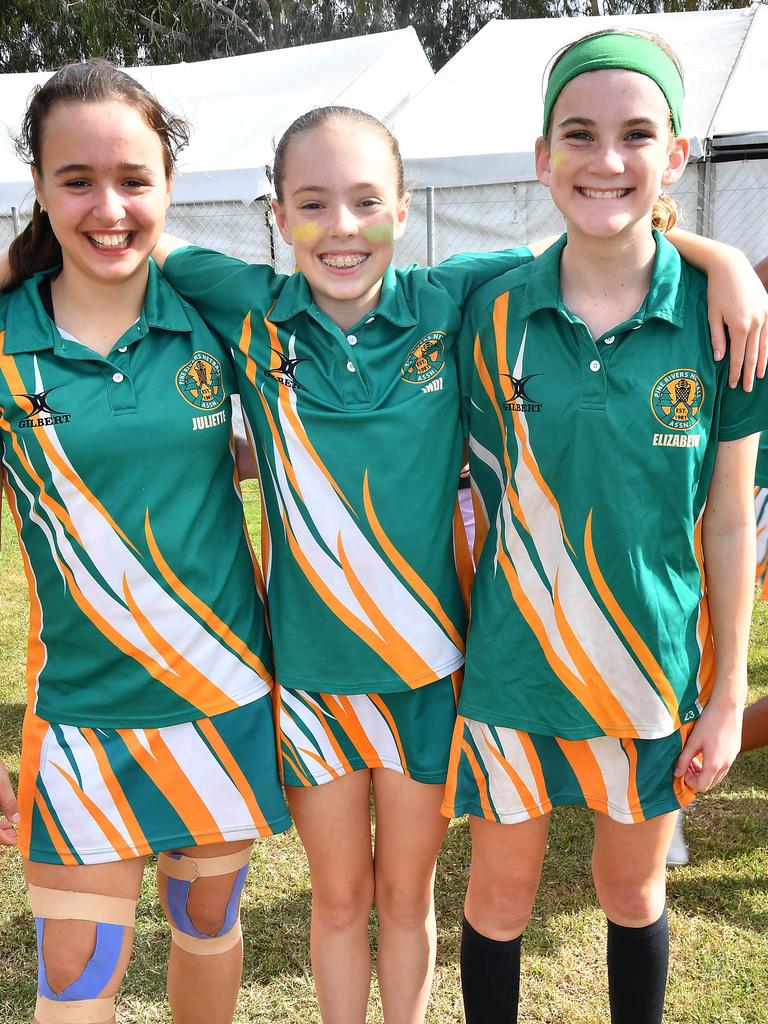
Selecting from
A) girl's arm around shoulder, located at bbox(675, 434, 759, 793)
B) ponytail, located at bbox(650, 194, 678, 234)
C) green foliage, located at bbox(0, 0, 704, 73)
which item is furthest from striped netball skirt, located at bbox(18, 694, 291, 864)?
green foliage, located at bbox(0, 0, 704, 73)

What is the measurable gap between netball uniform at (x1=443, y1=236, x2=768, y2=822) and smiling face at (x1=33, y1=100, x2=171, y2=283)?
67 cm

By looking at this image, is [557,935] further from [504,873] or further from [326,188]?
[326,188]

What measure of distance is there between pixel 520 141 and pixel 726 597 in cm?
1001

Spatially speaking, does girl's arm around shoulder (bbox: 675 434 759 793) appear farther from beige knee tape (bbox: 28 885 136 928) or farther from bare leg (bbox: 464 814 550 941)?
beige knee tape (bbox: 28 885 136 928)

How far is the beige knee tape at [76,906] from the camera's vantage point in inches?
70.4

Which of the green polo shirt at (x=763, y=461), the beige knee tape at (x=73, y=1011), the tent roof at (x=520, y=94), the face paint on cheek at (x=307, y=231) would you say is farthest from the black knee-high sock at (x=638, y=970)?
the tent roof at (x=520, y=94)

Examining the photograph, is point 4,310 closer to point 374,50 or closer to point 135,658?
point 135,658

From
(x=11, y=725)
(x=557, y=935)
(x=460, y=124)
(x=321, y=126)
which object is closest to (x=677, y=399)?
(x=321, y=126)

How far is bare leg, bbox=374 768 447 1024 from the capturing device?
6.35ft

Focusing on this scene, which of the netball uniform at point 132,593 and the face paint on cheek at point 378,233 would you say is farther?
the face paint on cheek at point 378,233

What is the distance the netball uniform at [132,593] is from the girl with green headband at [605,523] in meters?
0.47

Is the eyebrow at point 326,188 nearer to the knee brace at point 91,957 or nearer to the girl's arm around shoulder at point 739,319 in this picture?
the girl's arm around shoulder at point 739,319

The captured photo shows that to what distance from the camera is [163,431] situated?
176 cm

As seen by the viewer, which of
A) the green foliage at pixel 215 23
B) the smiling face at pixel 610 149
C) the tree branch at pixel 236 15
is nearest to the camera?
the smiling face at pixel 610 149
